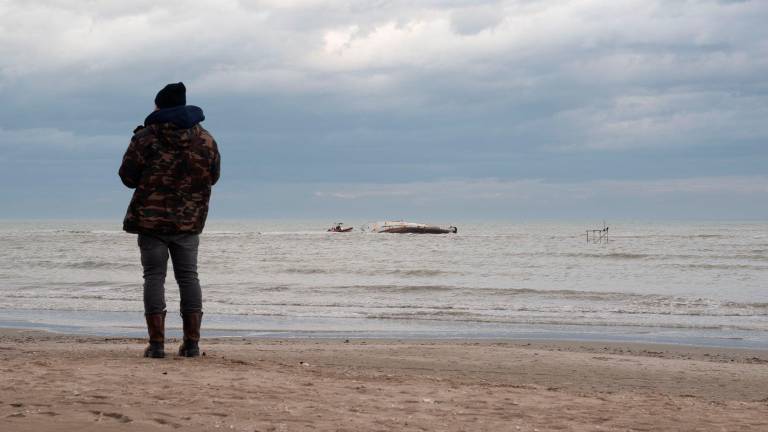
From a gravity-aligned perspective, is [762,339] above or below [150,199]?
below

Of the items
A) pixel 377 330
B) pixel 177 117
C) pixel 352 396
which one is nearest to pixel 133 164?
pixel 177 117

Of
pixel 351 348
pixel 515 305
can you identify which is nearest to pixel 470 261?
pixel 515 305

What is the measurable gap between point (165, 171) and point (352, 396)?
2.18 metres

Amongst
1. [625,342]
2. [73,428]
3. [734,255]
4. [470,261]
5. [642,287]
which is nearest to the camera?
[73,428]

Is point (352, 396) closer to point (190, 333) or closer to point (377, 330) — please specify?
point (190, 333)

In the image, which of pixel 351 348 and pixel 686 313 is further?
pixel 686 313

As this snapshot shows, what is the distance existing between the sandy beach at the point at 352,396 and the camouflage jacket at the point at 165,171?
1.05m

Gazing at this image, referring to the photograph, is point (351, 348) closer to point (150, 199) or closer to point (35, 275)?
point (150, 199)

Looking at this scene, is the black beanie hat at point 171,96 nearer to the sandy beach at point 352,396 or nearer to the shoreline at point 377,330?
the sandy beach at point 352,396

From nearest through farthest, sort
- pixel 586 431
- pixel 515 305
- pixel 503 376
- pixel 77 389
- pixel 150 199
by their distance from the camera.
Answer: pixel 586 431
pixel 77 389
pixel 150 199
pixel 503 376
pixel 515 305

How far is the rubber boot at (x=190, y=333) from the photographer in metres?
6.37

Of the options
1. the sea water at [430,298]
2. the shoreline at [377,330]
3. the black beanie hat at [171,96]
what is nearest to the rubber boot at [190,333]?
the black beanie hat at [171,96]

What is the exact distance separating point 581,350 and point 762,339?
358 cm

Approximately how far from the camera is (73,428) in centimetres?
412
